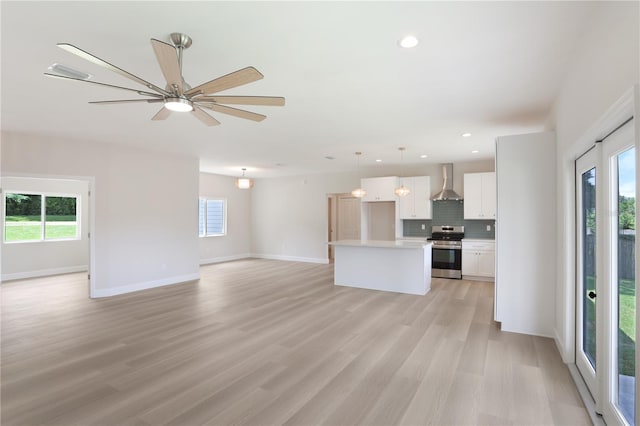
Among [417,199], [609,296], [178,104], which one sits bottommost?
[609,296]

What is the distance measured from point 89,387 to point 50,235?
7144mm

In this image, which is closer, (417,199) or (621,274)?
(621,274)

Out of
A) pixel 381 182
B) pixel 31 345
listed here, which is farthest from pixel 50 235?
pixel 381 182

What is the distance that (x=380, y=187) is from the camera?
8.40m

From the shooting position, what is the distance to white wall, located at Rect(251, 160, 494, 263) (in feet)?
31.8

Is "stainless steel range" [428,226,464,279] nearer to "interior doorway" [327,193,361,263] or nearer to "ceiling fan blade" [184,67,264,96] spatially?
"interior doorway" [327,193,361,263]

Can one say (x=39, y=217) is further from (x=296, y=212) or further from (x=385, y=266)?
(x=385, y=266)

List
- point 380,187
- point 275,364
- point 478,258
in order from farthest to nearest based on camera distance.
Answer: point 380,187, point 478,258, point 275,364

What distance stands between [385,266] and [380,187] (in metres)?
2.80

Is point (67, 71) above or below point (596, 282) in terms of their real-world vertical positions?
above

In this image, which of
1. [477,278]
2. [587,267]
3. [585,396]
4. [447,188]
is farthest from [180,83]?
[477,278]

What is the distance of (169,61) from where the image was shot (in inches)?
77.0

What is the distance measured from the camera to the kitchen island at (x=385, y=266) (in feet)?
19.3

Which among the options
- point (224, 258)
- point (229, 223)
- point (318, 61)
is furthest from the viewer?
point (229, 223)
